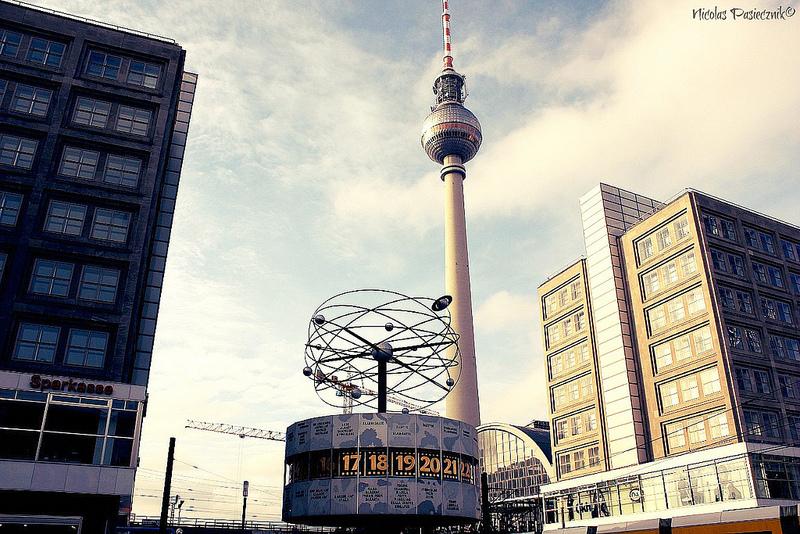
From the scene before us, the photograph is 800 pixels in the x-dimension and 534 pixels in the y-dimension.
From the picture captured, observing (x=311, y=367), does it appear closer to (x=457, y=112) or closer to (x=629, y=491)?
(x=629, y=491)

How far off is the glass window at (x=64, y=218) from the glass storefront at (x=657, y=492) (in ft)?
189

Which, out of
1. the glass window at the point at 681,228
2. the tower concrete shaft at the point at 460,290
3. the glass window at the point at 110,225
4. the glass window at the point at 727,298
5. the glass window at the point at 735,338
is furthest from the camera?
the tower concrete shaft at the point at 460,290

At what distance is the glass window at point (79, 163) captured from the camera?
48531 mm

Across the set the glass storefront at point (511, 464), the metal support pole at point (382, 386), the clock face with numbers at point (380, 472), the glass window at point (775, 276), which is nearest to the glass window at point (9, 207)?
the clock face with numbers at point (380, 472)

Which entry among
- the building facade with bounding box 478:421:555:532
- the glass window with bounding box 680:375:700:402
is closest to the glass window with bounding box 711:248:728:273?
the glass window with bounding box 680:375:700:402

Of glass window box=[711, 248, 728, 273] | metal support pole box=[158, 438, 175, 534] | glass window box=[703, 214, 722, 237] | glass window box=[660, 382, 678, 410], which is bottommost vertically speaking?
metal support pole box=[158, 438, 175, 534]

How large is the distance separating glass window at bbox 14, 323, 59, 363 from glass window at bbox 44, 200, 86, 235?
740 centimetres

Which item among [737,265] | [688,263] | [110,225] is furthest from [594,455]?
[110,225]

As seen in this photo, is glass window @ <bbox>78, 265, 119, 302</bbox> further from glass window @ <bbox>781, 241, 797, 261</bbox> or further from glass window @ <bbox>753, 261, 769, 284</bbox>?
glass window @ <bbox>781, 241, 797, 261</bbox>

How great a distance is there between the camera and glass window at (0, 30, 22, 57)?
50625 mm

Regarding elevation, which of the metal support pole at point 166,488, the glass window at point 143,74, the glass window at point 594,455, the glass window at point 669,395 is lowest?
the metal support pole at point 166,488

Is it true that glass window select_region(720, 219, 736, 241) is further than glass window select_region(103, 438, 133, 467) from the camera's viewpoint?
Yes

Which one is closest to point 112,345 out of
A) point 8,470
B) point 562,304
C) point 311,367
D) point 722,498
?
point 8,470

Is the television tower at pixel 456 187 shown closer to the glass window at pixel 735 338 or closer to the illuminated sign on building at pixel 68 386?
the glass window at pixel 735 338
